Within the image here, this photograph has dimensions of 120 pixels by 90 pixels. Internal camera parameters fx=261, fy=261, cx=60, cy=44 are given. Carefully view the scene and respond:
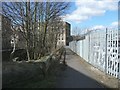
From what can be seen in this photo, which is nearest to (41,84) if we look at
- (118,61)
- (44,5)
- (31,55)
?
(118,61)

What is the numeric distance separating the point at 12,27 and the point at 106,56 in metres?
7.67

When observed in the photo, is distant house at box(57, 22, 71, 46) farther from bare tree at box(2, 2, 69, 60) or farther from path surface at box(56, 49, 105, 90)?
path surface at box(56, 49, 105, 90)

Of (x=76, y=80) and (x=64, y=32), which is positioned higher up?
(x=64, y=32)

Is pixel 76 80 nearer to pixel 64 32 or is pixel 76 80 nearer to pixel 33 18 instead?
pixel 33 18

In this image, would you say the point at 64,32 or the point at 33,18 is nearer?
the point at 33,18

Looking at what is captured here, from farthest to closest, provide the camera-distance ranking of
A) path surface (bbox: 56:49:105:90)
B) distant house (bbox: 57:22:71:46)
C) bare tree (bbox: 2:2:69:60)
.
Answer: distant house (bbox: 57:22:71:46) → bare tree (bbox: 2:2:69:60) → path surface (bbox: 56:49:105:90)

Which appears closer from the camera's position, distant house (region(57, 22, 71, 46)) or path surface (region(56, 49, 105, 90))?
path surface (region(56, 49, 105, 90))

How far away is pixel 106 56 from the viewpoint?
14000 millimetres

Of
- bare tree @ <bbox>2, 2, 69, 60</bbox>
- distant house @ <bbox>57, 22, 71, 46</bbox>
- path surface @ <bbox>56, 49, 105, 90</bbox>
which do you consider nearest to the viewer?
path surface @ <bbox>56, 49, 105, 90</bbox>

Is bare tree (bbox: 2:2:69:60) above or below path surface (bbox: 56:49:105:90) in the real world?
above

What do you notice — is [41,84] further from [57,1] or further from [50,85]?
[57,1]

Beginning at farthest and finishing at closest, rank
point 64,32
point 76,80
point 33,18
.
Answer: point 64,32
point 33,18
point 76,80

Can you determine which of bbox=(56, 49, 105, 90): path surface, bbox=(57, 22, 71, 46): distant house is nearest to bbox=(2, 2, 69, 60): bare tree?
bbox=(56, 49, 105, 90): path surface

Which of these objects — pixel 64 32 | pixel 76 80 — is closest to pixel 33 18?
pixel 76 80
